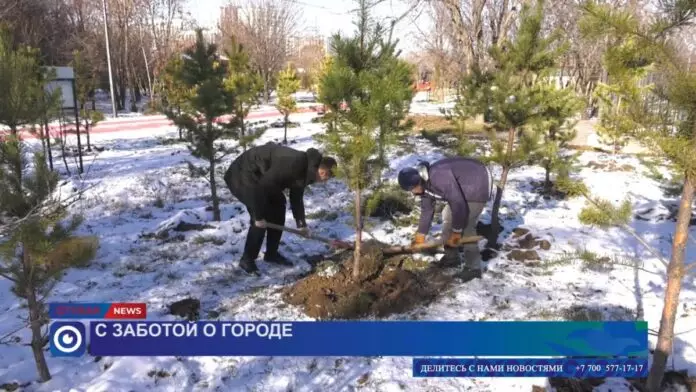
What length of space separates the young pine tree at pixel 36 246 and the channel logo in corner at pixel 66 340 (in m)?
0.25

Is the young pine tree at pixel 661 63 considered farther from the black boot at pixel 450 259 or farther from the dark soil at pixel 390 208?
the dark soil at pixel 390 208

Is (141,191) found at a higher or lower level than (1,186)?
lower

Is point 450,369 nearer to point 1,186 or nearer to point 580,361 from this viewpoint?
point 580,361

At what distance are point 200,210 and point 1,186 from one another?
4.81m

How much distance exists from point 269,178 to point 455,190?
1.98 meters

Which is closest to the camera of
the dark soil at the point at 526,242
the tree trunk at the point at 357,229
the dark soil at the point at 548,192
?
the tree trunk at the point at 357,229

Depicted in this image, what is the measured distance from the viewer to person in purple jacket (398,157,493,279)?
460 centimetres

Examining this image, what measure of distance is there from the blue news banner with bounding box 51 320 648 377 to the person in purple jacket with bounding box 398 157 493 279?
3.61 ft

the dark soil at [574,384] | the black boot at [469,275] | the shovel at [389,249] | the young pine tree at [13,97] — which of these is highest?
the young pine tree at [13,97]

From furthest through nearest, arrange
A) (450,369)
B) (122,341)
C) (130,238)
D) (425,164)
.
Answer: (130,238) < (425,164) < (122,341) < (450,369)

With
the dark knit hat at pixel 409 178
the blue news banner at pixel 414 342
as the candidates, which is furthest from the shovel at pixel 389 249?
the blue news banner at pixel 414 342

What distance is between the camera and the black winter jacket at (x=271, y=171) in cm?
480

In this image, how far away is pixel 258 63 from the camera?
135ft

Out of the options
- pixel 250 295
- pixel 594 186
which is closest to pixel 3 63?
pixel 250 295
